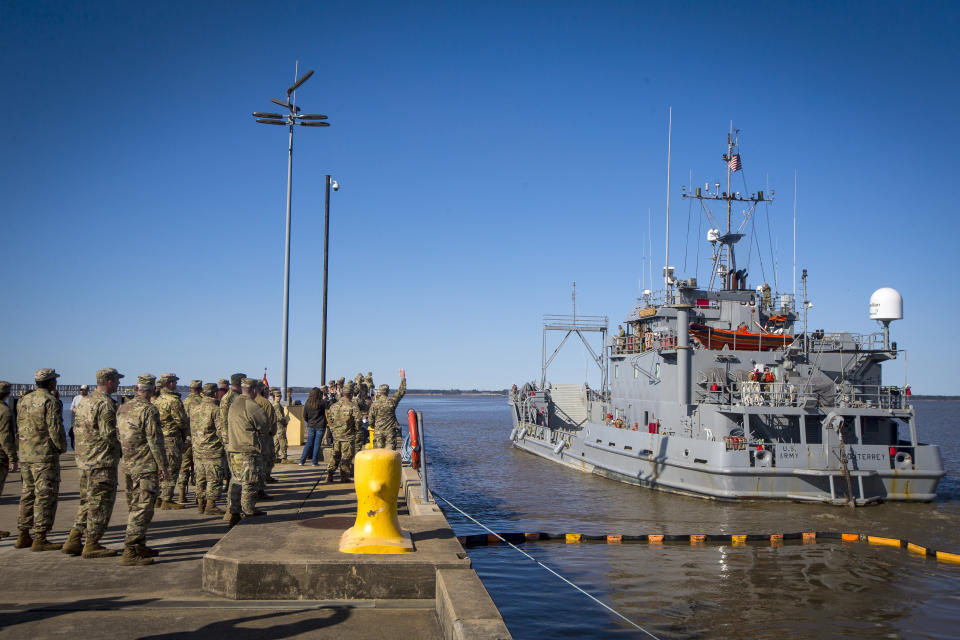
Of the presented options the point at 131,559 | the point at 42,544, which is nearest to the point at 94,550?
the point at 131,559

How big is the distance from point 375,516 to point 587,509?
A: 42.8 ft

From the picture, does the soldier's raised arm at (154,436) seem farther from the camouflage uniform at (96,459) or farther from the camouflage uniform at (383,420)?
the camouflage uniform at (383,420)

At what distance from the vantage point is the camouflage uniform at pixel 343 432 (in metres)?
11.4

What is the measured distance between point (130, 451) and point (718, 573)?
8.72 m

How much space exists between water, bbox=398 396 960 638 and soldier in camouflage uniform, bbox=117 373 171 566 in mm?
4358

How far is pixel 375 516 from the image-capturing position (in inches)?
234

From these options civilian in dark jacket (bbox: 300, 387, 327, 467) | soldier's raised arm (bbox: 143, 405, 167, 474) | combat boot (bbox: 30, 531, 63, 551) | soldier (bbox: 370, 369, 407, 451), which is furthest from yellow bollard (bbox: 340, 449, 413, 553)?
civilian in dark jacket (bbox: 300, 387, 327, 467)

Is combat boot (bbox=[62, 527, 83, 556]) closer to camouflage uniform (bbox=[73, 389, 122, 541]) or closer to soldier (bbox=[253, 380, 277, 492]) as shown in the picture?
camouflage uniform (bbox=[73, 389, 122, 541])

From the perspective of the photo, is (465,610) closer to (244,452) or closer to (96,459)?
(96,459)

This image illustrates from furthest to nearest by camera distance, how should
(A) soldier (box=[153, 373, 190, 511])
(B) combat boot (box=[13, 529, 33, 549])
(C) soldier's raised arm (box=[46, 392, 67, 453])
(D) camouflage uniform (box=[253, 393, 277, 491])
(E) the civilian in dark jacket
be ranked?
(E) the civilian in dark jacket < (A) soldier (box=[153, 373, 190, 511]) < (D) camouflage uniform (box=[253, 393, 277, 491]) < (C) soldier's raised arm (box=[46, 392, 67, 453]) < (B) combat boot (box=[13, 529, 33, 549])

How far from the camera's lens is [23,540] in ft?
22.5

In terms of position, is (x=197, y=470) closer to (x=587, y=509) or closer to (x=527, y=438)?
(x=587, y=509)

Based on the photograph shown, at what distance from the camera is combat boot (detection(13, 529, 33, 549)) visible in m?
6.84

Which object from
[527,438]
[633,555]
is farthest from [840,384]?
[527,438]
